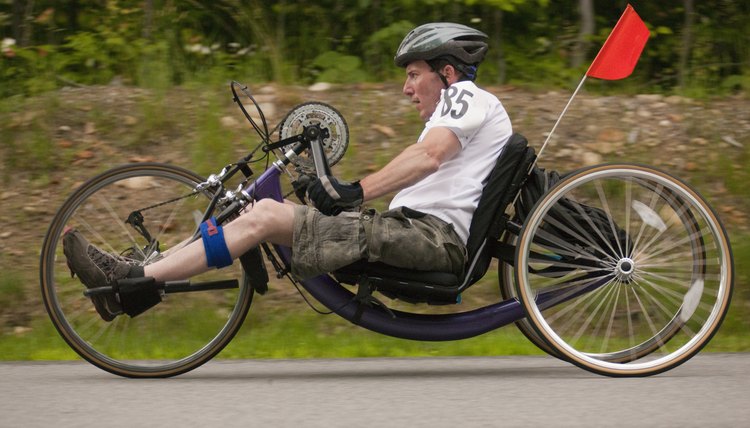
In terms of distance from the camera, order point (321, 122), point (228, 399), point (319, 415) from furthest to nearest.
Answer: point (321, 122)
point (228, 399)
point (319, 415)

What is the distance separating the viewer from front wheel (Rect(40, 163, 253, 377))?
205 inches

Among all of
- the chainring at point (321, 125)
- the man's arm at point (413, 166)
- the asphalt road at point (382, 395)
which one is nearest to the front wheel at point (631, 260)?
the asphalt road at point (382, 395)

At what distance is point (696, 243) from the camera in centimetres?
513

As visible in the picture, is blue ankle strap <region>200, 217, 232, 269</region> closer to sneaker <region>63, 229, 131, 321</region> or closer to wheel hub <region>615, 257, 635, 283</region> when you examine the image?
sneaker <region>63, 229, 131, 321</region>

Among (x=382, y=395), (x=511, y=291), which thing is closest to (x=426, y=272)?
(x=382, y=395)

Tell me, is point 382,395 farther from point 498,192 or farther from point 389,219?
point 498,192

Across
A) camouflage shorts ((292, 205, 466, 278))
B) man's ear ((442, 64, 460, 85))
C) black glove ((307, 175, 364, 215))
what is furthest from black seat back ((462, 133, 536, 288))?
black glove ((307, 175, 364, 215))

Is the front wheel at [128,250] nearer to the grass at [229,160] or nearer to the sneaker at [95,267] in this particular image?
the sneaker at [95,267]

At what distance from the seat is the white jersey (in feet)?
0.16

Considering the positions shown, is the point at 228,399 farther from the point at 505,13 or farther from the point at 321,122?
the point at 505,13

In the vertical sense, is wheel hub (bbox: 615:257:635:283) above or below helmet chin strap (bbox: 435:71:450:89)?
below

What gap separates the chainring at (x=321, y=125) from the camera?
5.10m

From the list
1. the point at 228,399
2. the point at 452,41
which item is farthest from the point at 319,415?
the point at 452,41

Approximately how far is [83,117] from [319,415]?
178 inches
